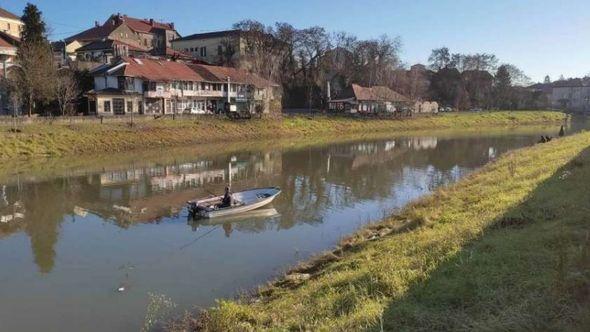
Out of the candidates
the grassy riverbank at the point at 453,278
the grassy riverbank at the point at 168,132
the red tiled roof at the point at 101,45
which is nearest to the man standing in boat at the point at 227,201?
the grassy riverbank at the point at 453,278

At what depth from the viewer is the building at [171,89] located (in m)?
56.9

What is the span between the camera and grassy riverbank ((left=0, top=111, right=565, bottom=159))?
40.5 meters

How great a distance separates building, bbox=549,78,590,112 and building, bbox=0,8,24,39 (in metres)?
135

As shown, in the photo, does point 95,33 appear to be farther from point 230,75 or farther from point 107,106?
point 107,106

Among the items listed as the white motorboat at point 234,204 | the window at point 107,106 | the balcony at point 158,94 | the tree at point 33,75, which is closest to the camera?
the white motorboat at point 234,204

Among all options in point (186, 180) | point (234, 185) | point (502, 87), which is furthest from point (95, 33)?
point (502, 87)

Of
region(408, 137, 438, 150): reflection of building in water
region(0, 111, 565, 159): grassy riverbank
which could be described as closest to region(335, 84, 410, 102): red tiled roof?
region(0, 111, 565, 159): grassy riverbank

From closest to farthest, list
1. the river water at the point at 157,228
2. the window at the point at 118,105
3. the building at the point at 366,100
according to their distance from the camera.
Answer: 1. the river water at the point at 157,228
2. the window at the point at 118,105
3. the building at the point at 366,100

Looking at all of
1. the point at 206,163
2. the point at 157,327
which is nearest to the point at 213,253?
the point at 157,327

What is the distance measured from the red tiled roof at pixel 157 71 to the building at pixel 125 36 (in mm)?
11529

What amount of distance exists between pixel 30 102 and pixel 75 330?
4218cm

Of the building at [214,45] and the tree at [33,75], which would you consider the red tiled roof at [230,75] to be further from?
the tree at [33,75]

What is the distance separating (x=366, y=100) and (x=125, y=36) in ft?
143

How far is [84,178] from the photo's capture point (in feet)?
104
